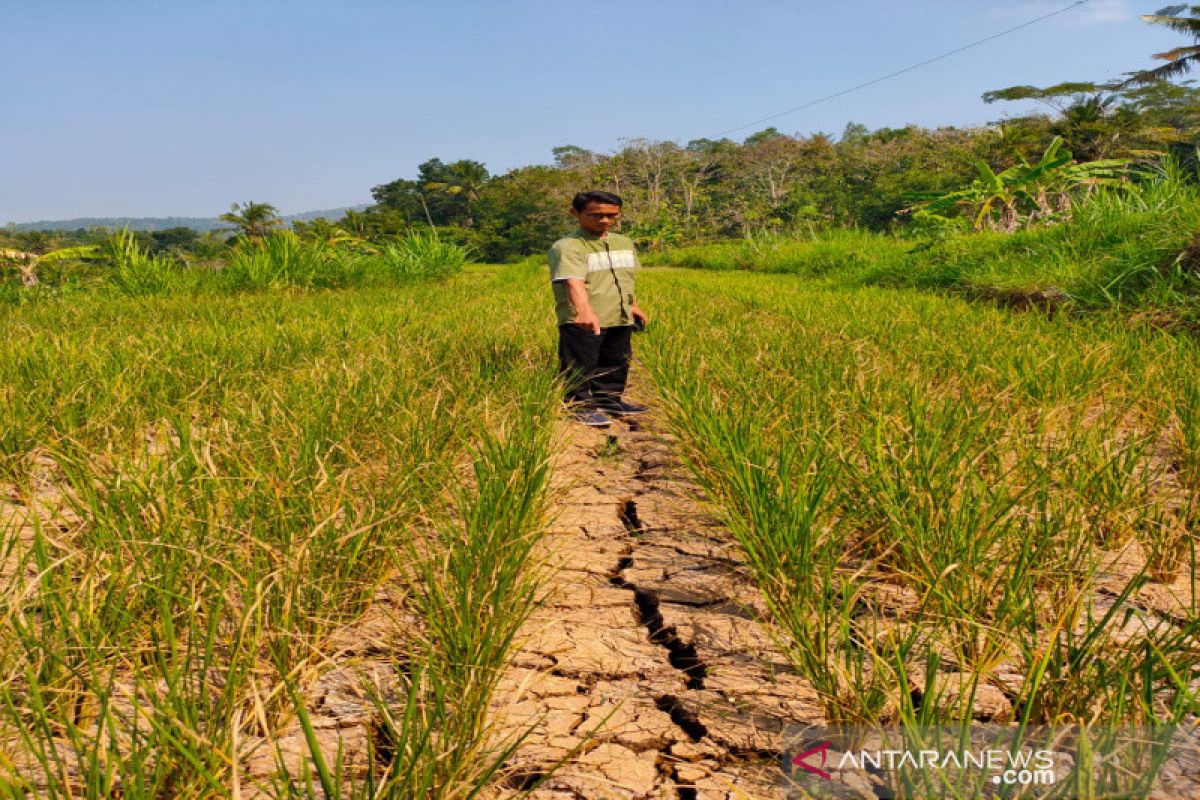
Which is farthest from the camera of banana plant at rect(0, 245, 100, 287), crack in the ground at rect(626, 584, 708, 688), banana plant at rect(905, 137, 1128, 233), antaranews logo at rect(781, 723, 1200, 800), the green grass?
banana plant at rect(905, 137, 1128, 233)

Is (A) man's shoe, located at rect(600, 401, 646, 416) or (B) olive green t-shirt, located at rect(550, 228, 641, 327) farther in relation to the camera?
(A) man's shoe, located at rect(600, 401, 646, 416)

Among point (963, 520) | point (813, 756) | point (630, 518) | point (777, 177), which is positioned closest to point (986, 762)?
point (813, 756)

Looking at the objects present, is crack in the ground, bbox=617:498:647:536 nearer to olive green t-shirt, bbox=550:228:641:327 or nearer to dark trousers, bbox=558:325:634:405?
dark trousers, bbox=558:325:634:405

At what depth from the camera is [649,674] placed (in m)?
1.36

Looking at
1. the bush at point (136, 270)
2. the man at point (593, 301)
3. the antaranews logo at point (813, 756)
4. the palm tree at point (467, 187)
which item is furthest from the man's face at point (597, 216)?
the palm tree at point (467, 187)

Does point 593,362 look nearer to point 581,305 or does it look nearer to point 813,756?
point 581,305

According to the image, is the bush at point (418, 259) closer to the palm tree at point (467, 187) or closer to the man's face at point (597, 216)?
the man's face at point (597, 216)

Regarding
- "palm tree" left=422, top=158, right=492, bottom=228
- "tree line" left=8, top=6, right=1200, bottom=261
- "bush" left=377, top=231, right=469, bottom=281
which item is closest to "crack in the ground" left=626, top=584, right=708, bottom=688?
"bush" left=377, top=231, right=469, bottom=281

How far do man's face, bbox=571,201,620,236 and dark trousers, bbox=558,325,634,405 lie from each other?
0.48 meters

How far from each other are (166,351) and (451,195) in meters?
48.1

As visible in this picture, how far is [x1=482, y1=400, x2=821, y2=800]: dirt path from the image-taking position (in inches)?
42.4

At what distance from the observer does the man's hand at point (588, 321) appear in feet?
10.8

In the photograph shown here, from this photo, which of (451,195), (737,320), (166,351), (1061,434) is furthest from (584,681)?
(451,195)

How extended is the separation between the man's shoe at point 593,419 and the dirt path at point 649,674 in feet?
4.04
